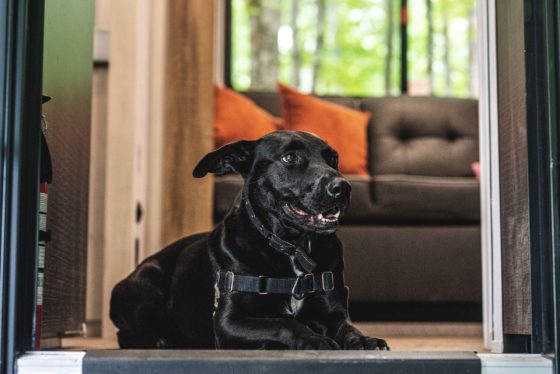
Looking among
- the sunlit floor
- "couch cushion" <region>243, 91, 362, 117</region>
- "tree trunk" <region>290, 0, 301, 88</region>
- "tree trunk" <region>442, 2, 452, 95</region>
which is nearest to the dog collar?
the sunlit floor

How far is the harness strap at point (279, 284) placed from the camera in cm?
213

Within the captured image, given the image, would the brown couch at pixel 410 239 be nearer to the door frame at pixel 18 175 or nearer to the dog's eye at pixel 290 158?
→ the dog's eye at pixel 290 158

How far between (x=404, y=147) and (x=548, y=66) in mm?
3013

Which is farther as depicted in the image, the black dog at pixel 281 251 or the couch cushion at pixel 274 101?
the couch cushion at pixel 274 101

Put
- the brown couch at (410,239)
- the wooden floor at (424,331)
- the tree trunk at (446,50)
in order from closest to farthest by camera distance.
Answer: the wooden floor at (424,331) < the brown couch at (410,239) < the tree trunk at (446,50)

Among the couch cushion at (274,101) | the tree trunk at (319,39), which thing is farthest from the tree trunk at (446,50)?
the couch cushion at (274,101)

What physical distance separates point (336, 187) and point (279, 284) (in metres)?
0.27

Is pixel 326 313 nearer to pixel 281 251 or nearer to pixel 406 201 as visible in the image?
pixel 281 251

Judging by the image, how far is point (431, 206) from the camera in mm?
4098

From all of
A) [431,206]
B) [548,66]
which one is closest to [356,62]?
[431,206]

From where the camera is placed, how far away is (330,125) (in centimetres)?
453

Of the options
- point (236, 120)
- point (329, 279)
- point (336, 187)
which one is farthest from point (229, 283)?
point (236, 120)

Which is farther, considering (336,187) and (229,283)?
(229,283)

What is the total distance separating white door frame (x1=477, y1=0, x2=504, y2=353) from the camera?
246cm
